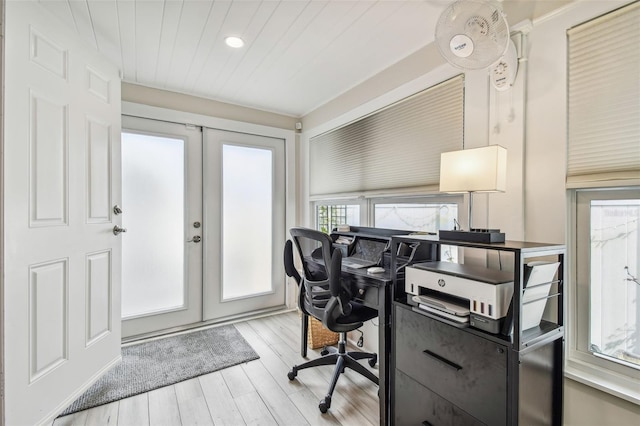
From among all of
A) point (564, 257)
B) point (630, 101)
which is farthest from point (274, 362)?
point (630, 101)

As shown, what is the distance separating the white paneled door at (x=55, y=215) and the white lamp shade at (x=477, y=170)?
2.10 metres

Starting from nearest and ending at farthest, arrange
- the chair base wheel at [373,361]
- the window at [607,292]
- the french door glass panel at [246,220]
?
the window at [607,292], the chair base wheel at [373,361], the french door glass panel at [246,220]

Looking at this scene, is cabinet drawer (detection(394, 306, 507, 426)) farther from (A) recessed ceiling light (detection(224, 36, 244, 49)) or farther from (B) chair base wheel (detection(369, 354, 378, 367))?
(A) recessed ceiling light (detection(224, 36, 244, 49))

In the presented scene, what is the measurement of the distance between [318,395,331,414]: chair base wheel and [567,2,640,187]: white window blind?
1.73 metres

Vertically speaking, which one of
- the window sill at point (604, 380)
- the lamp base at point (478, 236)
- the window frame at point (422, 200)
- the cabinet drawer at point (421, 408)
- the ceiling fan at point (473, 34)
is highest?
the ceiling fan at point (473, 34)

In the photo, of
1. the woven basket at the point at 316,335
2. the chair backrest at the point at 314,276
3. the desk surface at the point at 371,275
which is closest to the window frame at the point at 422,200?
the desk surface at the point at 371,275

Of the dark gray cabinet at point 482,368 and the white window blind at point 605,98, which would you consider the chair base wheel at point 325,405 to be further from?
the white window blind at point 605,98

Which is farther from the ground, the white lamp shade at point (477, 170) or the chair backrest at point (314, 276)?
the white lamp shade at point (477, 170)

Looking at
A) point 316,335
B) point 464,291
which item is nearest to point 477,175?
point 464,291

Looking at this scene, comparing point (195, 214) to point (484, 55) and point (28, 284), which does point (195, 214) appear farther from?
point (484, 55)

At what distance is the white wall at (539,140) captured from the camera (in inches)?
51.2

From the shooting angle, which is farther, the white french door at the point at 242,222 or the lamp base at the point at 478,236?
the white french door at the point at 242,222

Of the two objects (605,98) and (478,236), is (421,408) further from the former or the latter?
(605,98)

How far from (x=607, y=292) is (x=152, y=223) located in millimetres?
3240
